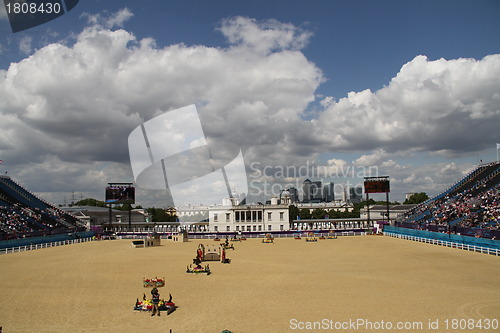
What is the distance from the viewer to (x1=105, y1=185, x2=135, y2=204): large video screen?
76.6 m

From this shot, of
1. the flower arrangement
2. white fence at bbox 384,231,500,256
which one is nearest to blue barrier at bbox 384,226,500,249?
white fence at bbox 384,231,500,256

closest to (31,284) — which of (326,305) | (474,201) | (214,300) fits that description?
(214,300)

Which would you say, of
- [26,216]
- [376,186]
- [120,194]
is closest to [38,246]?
[26,216]

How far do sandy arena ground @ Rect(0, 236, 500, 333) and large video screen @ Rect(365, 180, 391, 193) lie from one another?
42.6m

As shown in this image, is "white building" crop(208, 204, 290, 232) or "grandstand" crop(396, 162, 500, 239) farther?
"white building" crop(208, 204, 290, 232)

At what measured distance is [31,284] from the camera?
2370 centimetres

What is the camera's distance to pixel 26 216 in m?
60.7

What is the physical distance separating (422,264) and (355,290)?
1307 centimetres

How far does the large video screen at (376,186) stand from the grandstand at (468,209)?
752cm

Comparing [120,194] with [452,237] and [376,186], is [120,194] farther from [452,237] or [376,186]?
[452,237]

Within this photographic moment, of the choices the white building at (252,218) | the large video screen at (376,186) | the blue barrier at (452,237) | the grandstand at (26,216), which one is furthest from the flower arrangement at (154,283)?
the white building at (252,218)

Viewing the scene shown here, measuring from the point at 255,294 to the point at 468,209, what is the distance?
161 feet

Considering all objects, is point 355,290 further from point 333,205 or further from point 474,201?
point 333,205

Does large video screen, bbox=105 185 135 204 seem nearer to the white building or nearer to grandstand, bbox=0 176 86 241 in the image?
grandstand, bbox=0 176 86 241
